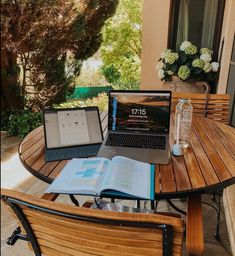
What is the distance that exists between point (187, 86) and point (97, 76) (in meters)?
0.93

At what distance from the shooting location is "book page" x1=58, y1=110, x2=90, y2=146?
3.98ft

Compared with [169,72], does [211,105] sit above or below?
below

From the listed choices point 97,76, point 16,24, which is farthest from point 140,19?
point 16,24

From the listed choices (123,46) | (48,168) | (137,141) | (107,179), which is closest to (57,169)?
(48,168)

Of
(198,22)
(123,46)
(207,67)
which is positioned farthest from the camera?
(198,22)

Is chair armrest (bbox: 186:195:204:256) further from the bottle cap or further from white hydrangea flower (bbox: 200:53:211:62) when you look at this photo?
white hydrangea flower (bbox: 200:53:211:62)

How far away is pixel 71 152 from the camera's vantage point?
3.84ft

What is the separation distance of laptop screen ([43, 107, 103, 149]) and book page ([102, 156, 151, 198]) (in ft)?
0.90

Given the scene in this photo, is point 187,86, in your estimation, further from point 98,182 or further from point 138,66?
point 98,182

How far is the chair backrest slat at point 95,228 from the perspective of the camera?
0.59 m

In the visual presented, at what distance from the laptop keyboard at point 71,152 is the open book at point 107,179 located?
0.09 m

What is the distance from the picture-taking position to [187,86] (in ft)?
8.75

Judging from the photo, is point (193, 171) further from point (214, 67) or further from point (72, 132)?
point (214, 67)

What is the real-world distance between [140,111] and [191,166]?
0.37 metres
